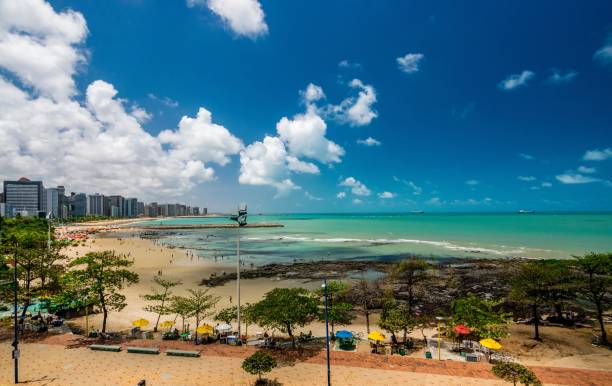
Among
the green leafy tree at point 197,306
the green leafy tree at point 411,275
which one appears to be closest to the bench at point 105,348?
the green leafy tree at point 197,306

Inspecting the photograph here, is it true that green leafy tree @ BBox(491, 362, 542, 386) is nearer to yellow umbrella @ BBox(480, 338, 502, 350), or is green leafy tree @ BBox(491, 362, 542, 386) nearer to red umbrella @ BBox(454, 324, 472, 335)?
yellow umbrella @ BBox(480, 338, 502, 350)

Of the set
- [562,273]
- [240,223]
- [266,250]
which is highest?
[240,223]

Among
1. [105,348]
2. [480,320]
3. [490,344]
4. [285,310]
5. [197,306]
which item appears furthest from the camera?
[197,306]

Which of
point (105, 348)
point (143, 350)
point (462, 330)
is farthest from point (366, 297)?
point (105, 348)

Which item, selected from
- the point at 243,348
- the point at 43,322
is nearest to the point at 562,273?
the point at 243,348

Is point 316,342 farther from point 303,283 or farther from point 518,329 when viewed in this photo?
point 303,283

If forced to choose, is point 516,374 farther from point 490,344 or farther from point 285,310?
point 285,310
